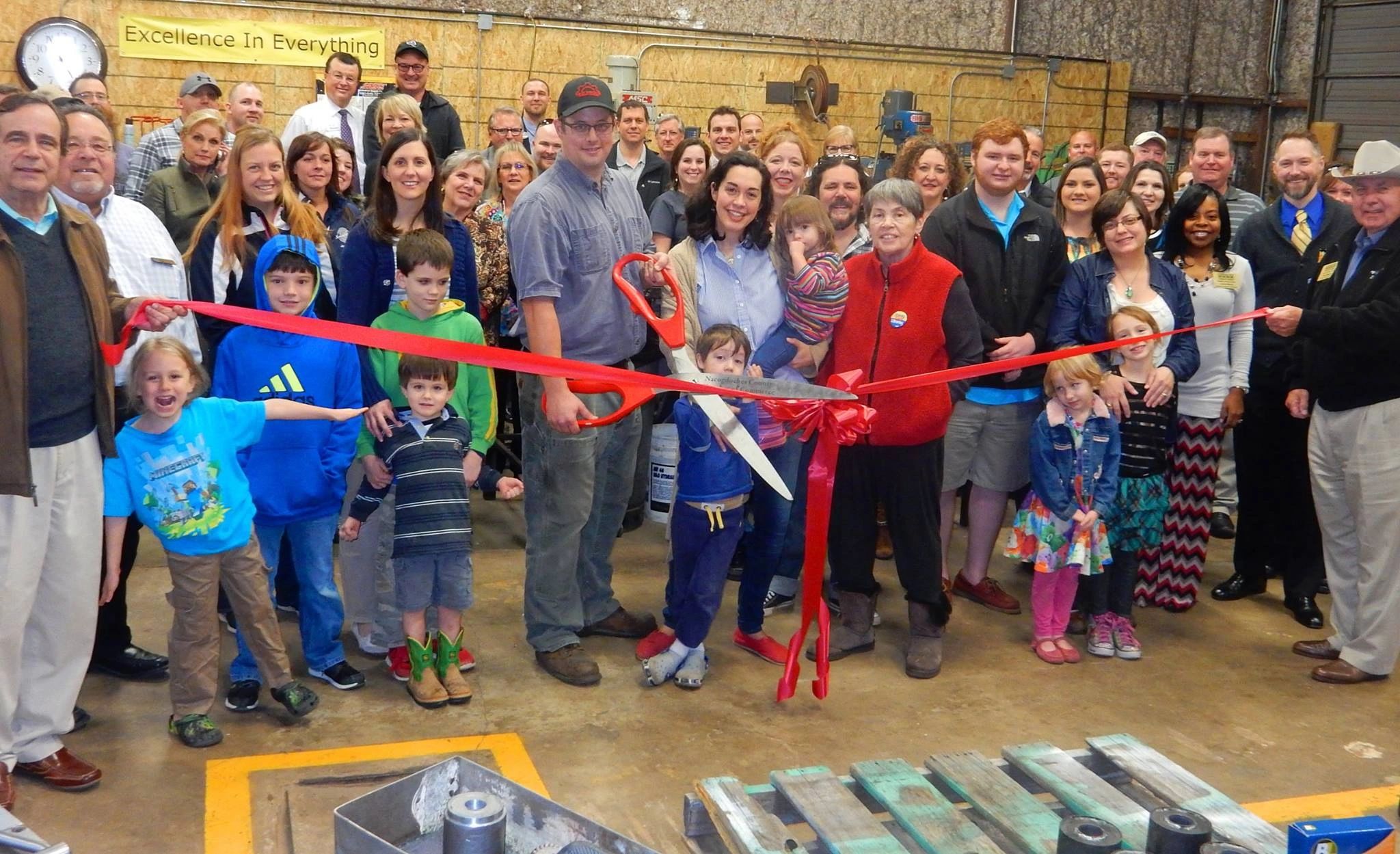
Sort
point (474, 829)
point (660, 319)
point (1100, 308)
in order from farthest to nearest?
point (1100, 308), point (660, 319), point (474, 829)

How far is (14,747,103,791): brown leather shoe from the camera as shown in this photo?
11.8ft

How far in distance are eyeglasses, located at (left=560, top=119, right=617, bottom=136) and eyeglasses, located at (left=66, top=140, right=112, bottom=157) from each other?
5.04 feet

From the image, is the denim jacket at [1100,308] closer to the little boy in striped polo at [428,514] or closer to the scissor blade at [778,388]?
the scissor blade at [778,388]

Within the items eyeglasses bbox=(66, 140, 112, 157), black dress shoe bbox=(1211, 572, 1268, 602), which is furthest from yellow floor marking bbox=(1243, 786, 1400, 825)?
eyeglasses bbox=(66, 140, 112, 157)

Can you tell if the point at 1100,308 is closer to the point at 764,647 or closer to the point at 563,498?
the point at 764,647

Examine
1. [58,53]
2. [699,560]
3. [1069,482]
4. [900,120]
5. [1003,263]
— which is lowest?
[699,560]

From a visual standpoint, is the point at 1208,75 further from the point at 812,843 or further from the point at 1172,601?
the point at 812,843

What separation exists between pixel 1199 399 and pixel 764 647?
2384 millimetres

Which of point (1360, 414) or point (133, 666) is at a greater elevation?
point (1360, 414)

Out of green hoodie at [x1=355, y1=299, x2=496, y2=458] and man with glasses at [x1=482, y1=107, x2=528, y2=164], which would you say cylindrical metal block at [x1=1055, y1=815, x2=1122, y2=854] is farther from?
man with glasses at [x1=482, y1=107, x2=528, y2=164]

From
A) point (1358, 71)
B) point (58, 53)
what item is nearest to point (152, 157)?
point (58, 53)

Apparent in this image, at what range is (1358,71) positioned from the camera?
12.9 metres

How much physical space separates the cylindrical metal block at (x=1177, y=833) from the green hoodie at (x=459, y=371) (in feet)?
9.03

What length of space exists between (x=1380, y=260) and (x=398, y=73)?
5.91 m
